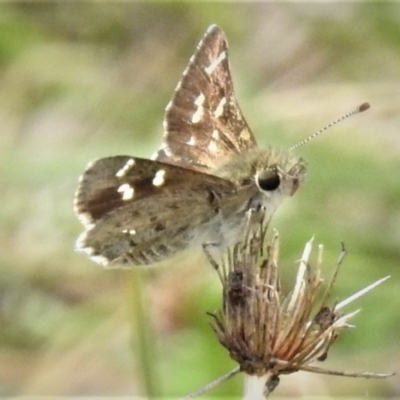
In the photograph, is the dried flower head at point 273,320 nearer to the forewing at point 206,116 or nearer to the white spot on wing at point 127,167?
the white spot on wing at point 127,167

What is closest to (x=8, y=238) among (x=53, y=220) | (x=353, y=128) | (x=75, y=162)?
(x=53, y=220)

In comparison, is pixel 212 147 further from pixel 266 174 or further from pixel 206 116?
pixel 266 174

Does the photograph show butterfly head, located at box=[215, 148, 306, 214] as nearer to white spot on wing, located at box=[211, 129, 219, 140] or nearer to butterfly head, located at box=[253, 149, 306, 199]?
butterfly head, located at box=[253, 149, 306, 199]

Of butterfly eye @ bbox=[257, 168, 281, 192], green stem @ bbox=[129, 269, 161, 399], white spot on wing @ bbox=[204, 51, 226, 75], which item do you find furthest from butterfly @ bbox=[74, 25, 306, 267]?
green stem @ bbox=[129, 269, 161, 399]

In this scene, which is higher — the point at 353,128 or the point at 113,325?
the point at 353,128

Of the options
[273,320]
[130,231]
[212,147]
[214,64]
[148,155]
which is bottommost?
[273,320]

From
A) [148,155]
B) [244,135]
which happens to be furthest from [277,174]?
[148,155]

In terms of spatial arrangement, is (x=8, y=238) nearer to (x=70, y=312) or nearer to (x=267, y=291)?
(x=70, y=312)
